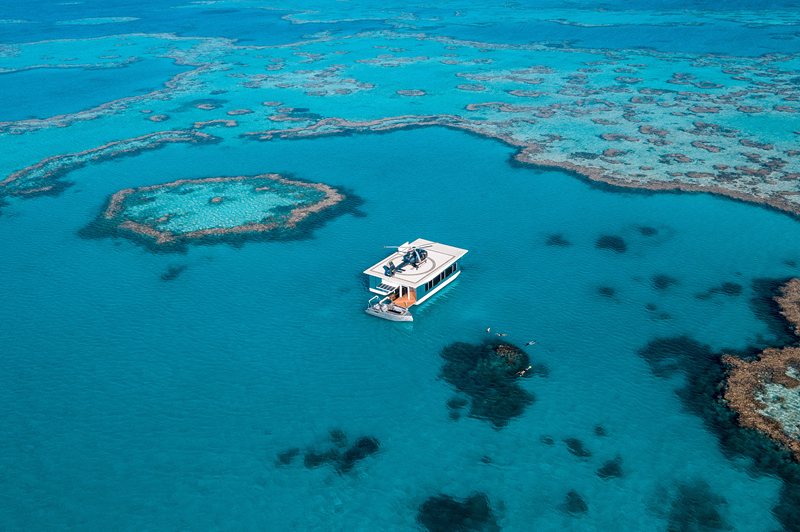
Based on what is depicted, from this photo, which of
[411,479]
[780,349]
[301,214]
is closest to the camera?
[411,479]

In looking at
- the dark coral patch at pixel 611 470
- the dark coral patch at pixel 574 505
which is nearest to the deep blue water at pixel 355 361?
the dark coral patch at pixel 611 470

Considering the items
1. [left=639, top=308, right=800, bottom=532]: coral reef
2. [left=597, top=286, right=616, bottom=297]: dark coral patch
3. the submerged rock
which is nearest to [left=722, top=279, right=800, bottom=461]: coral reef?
[left=639, top=308, right=800, bottom=532]: coral reef

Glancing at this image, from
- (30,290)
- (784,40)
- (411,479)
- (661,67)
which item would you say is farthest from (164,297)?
(784,40)

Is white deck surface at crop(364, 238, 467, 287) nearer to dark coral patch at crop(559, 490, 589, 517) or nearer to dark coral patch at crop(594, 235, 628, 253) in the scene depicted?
dark coral patch at crop(594, 235, 628, 253)

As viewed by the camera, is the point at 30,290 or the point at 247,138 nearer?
the point at 30,290

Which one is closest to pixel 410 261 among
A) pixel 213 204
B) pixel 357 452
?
pixel 357 452

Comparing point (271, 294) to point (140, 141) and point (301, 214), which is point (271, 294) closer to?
point (301, 214)
